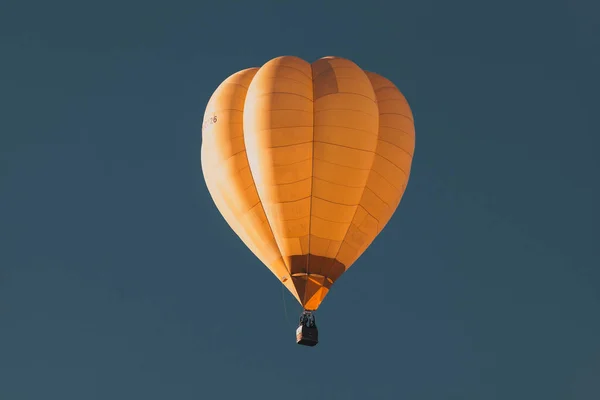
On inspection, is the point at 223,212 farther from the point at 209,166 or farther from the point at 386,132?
the point at 386,132

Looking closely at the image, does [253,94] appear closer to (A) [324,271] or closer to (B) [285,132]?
(B) [285,132]

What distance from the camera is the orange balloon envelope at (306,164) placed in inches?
1791

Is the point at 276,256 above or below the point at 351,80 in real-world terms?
below

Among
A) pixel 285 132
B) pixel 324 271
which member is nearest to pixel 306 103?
pixel 285 132

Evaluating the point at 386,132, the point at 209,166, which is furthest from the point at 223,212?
the point at 386,132

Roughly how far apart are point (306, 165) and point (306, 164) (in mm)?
21

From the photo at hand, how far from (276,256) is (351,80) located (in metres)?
4.16

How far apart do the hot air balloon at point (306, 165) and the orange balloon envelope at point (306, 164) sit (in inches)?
0.8

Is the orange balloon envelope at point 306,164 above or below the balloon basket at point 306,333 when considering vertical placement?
above

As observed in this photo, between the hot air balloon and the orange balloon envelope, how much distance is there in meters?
0.02

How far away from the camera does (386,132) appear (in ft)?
153

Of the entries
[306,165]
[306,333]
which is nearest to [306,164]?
[306,165]

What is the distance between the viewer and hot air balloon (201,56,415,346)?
149ft

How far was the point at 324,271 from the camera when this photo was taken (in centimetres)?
4572
